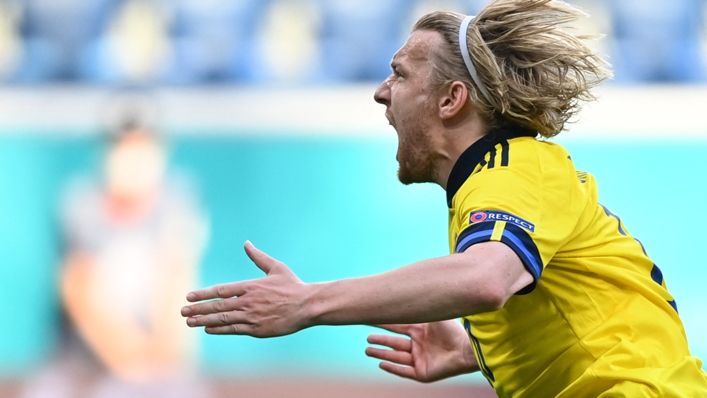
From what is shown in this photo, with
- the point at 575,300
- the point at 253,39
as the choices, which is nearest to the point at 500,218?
the point at 575,300

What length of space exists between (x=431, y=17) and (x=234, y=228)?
11.0 ft

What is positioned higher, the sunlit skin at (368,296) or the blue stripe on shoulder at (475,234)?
the blue stripe on shoulder at (475,234)

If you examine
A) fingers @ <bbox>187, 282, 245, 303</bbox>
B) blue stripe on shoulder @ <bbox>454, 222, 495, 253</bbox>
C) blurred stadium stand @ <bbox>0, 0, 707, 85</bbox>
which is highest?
blurred stadium stand @ <bbox>0, 0, 707, 85</bbox>

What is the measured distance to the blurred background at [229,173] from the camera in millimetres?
5094

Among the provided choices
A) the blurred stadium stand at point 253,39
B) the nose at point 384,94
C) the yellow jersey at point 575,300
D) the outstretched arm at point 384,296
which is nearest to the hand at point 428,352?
the yellow jersey at point 575,300

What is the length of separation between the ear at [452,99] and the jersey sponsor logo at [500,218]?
523 mm

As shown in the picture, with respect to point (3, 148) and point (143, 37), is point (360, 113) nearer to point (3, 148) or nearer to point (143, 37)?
point (143, 37)

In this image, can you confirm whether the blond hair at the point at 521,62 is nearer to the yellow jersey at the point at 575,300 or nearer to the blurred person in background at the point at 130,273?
the yellow jersey at the point at 575,300

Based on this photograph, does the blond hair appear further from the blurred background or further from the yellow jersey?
the blurred background

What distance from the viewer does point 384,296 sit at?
1577 millimetres

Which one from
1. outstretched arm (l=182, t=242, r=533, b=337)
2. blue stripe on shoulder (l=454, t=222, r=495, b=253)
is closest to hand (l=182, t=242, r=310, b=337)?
outstretched arm (l=182, t=242, r=533, b=337)

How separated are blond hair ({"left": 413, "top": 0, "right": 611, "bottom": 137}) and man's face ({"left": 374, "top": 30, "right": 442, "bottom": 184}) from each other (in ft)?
0.12

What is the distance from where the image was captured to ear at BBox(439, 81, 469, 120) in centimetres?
211

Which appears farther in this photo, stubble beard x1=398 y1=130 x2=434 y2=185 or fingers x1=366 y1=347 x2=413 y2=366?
fingers x1=366 y1=347 x2=413 y2=366
